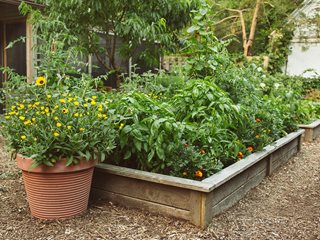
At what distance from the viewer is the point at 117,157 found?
10.2 feet

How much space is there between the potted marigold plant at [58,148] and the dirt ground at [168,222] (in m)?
0.14

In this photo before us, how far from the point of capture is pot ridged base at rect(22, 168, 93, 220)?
254 centimetres

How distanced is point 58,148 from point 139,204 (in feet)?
2.57

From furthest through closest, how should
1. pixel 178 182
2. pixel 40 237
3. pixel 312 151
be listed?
pixel 312 151 < pixel 178 182 < pixel 40 237

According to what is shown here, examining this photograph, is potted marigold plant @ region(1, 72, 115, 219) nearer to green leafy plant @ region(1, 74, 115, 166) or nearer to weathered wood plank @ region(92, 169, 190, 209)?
green leafy plant @ region(1, 74, 115, 166)

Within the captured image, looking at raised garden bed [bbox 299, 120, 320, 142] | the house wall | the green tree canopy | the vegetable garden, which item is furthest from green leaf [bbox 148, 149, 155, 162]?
the house wall

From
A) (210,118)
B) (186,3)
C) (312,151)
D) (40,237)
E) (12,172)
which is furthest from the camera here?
(312,151)

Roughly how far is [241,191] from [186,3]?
290 cm

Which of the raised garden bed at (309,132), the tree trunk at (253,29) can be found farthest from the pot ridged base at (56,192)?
the tree trunk at (253,29)

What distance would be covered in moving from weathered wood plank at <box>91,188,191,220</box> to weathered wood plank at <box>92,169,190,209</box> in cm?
2

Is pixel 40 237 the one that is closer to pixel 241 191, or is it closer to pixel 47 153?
pixel 47 153

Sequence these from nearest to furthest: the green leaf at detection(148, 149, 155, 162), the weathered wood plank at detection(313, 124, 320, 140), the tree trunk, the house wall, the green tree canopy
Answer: the green leaf at detection(148, 149, 155, 162)
the green tree canopy
the weathered wood plank at detection(313, 124, 320, 140)
the tree trunk
the house wall

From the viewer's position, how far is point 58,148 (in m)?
Answer: 2.48

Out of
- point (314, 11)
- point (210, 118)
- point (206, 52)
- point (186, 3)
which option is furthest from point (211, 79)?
point (314, 11)
